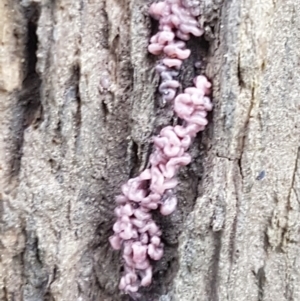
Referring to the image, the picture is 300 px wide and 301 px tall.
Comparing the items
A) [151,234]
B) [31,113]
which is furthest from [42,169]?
[151,234]

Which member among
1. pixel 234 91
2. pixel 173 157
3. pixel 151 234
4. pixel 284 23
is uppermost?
pixel 284 23

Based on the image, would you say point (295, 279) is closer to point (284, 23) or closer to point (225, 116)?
point (225, 116)

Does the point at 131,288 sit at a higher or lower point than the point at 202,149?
lower
